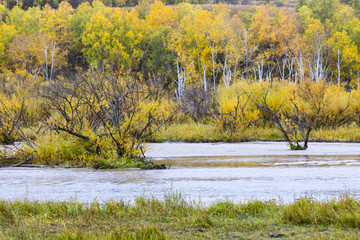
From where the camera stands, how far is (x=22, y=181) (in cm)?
1429

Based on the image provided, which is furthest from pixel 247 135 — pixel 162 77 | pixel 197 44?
pixel 197 44

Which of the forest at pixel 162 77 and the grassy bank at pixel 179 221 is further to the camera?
the forest at pixel 162 77

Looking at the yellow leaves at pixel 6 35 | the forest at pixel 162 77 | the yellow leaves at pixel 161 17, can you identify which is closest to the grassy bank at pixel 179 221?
the forest at pixel 162 77

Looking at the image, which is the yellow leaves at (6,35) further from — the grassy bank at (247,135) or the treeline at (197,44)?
the grassy bank at (247,135)

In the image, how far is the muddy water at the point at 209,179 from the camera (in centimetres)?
1170

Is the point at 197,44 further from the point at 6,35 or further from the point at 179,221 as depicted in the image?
the point at 179,221

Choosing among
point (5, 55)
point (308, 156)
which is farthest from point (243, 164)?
point (5, 55)

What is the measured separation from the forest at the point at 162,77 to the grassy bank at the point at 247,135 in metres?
0.35

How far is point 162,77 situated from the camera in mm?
50469

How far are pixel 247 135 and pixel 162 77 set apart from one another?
866 inches

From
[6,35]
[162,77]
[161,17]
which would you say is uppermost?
[161,17]

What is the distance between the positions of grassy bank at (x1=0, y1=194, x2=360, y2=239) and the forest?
8.23 metres

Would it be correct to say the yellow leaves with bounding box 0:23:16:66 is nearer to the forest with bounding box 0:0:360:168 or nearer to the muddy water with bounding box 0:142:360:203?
the forest with bounding box 0:0:360:168

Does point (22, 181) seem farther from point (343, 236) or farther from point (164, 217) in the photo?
point (343, 236)
